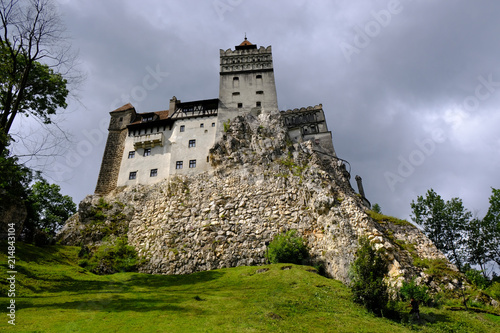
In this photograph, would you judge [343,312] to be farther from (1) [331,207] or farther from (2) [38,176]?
(2) [38,176]

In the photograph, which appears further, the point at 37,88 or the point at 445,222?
the point at 445,222

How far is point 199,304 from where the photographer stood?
1836 cm

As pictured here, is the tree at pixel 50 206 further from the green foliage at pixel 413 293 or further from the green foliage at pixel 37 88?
the green foliage at pixel 413 293

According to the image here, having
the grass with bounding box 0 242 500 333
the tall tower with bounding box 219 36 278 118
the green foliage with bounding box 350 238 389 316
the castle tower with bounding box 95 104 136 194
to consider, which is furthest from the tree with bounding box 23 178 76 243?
the green foliage with bounding box 350 238 389 316

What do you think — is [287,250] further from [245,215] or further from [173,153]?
[173,153]

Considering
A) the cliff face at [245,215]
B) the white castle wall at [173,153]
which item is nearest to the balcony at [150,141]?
the white castle wall at [173,153]

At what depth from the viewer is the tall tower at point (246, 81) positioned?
48.7 m

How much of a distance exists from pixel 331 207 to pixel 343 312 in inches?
578

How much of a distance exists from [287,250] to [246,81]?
3043 cm

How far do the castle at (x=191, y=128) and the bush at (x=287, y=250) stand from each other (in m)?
15.3

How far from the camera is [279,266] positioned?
27.9 m

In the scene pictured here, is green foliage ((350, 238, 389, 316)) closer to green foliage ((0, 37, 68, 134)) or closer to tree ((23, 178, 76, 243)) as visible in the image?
green foliage ((0, 37, 68, 134))

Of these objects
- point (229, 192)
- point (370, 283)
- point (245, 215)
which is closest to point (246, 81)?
point (229, 192)

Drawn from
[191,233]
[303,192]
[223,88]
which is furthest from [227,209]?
[223,88]
